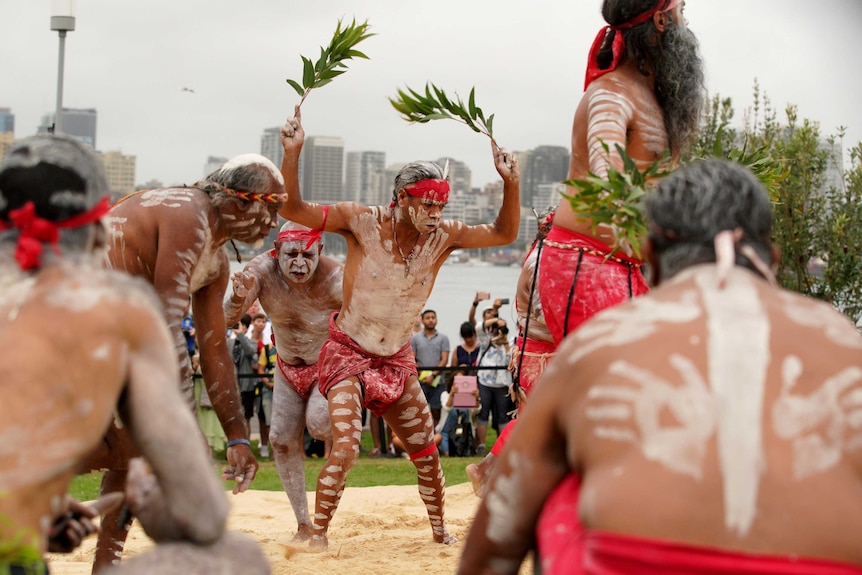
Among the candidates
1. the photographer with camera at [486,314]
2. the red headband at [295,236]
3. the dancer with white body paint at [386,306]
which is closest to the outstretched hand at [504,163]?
the dancer with white body paint at [386,306]

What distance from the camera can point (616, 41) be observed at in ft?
15.7

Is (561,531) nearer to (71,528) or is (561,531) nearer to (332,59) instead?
(71,528)

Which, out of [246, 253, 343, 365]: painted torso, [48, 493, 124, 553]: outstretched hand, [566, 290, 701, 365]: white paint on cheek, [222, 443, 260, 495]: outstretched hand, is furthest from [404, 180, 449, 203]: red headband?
[566, 290, 701, 365]: white paint on cheek

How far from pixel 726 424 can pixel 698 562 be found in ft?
0.91

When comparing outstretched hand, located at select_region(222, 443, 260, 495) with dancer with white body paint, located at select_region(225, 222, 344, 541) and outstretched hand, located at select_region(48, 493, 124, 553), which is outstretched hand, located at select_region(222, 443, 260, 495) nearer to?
outstretched hand, located at select_region(48, 493, 124, 553)

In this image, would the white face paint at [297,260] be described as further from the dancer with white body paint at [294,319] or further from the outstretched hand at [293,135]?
the outstretched hand at [293,135]

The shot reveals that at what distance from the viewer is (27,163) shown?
8.86 ft

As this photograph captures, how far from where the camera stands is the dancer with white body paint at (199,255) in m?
4.71

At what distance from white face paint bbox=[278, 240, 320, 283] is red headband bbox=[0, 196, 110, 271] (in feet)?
15.8

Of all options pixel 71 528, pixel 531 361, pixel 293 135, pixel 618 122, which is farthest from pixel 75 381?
pixel 531 361

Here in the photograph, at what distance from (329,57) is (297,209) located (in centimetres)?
85

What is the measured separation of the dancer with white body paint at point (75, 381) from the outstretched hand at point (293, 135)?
2.85 metres

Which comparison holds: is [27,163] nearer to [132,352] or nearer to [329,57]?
[132,352]

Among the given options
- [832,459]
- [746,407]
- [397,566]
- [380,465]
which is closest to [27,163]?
[746,407]
